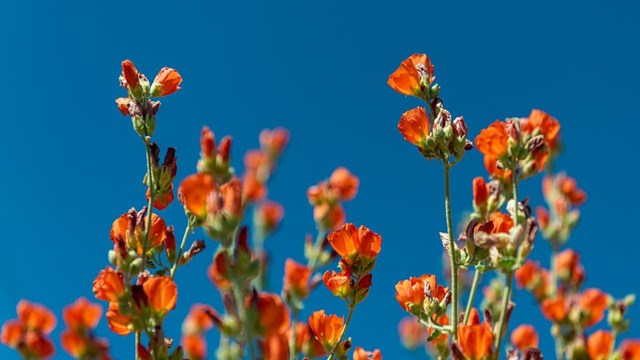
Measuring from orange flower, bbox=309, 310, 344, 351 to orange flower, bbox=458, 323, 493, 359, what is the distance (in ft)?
1.71

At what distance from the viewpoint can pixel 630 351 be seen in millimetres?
1785

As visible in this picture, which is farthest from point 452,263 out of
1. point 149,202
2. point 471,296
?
point 149,202

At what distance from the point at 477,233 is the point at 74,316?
100 cm

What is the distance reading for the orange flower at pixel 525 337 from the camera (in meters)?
2.37

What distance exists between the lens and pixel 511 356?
1.47 metres

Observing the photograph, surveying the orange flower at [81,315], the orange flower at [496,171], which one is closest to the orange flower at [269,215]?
the orange flower at [81,315]

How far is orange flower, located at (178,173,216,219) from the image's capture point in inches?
49.7

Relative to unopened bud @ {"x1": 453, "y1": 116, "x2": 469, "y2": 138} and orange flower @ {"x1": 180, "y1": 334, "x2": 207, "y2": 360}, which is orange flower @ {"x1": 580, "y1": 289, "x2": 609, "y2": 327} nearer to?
unopened bud @ {"x1": 453, "y1": 116, "x2": 469, "y2": 138}

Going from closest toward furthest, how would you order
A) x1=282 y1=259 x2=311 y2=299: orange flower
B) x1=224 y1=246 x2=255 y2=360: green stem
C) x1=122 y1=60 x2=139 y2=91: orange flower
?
1. x1=224 y1=246 x2=255 y2=360: green stem
2. x1=282 y1=259 x2=311 y2=299: orange flower
3. x1=122 y1=60 x2=139 y2=91: orange flower

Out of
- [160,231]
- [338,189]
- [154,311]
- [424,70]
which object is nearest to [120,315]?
[154,311]

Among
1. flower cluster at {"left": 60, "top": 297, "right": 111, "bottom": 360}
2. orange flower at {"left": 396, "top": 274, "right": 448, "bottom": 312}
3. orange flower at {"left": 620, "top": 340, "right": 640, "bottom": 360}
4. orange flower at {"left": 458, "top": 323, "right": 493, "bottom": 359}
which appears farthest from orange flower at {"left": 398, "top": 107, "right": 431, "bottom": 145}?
flower cluster at {"left": 60, "top": 297, "right": 111, "bottom": 360}

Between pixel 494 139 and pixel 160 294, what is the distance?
102 cm

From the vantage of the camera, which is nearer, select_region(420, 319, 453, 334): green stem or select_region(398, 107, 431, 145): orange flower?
select_region(420, 319, 453, 334): green stem

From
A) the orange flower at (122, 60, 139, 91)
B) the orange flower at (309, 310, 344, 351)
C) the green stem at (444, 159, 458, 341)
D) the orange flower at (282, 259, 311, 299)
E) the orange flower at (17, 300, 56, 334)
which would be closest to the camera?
the orange flower at (282, 259, 311, 299)
